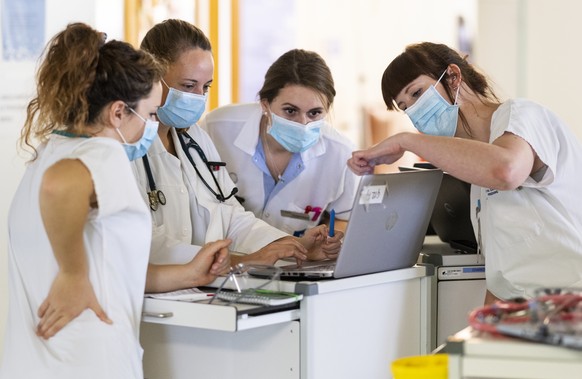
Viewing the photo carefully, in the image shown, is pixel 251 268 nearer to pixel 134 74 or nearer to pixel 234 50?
pixel 134 74

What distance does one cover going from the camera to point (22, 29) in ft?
10.6

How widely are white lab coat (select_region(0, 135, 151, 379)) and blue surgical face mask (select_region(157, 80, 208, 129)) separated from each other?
553 mm

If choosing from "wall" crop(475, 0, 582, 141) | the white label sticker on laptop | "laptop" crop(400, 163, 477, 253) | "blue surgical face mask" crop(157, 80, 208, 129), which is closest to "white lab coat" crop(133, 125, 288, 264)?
"blue surgical face mask" crop(157, 80, 208, 129)

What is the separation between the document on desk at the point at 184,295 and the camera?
6.45 ft

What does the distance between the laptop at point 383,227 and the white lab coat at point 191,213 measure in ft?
0.76

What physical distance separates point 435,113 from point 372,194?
406mm

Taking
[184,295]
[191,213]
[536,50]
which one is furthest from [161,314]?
[536,50]

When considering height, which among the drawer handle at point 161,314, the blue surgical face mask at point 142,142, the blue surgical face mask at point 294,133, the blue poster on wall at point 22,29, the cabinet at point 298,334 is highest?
the blue poster on wall at point 22,29

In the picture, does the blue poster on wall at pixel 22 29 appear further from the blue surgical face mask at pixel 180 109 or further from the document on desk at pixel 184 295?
the document on desk at pixel 184 295

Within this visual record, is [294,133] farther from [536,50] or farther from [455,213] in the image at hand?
[536,50]

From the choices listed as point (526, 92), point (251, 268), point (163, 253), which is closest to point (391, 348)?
point (251, 268)

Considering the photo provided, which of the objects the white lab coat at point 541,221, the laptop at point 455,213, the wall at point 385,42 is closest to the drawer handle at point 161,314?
the white lab coat at point 541,221

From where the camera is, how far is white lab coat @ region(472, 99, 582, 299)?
2178mm

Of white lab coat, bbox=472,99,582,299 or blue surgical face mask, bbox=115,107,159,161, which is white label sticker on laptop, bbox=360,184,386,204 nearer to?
white lab coat, bbox=472,99,582,299
